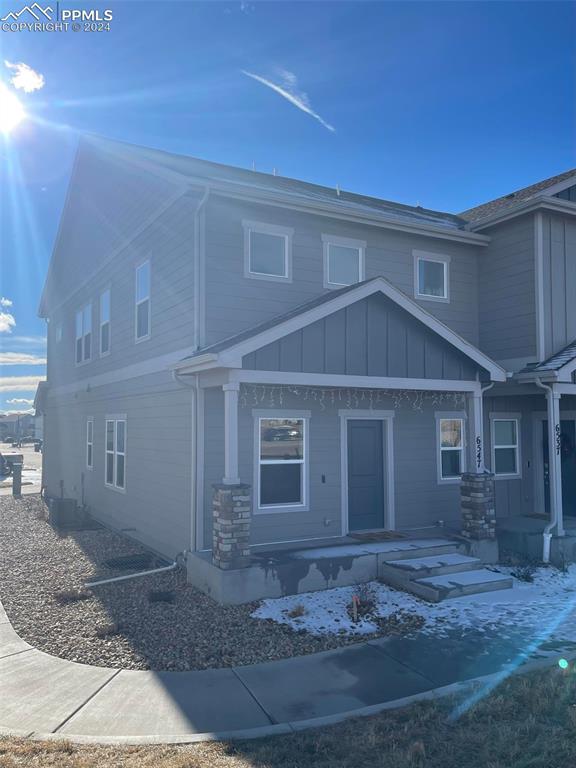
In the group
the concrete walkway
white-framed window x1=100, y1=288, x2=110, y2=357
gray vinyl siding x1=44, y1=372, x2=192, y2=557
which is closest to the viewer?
the concrete walkway

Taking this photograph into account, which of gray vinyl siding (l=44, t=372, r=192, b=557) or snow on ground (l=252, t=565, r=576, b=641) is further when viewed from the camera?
gray vinyl siding (l=44, t=372, r=192, b=557)

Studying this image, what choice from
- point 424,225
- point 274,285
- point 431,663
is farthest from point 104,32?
point 431,663

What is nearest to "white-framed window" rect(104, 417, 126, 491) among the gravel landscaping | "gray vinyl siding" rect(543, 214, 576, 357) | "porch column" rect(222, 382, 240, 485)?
the gravel landscaping

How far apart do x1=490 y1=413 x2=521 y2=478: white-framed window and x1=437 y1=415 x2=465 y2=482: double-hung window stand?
1.13 meters

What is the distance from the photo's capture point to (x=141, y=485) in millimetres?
11977

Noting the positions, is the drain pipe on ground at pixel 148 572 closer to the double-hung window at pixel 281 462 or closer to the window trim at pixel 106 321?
the double-hung window at pixel 281 462

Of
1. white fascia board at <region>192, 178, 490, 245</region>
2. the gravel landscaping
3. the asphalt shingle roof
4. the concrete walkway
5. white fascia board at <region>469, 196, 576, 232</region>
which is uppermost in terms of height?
the asphalt shingle roof

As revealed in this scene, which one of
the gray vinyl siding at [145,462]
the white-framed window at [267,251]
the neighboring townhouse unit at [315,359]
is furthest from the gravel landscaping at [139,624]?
the white-framed window at [267,251]

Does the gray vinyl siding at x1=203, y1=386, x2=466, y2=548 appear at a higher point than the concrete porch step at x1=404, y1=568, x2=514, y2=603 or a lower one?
higher

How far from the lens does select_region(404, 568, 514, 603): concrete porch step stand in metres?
7.94

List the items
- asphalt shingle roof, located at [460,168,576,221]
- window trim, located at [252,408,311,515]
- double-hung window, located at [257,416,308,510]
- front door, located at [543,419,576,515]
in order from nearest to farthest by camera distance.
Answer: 1. window trim, located at [252,408,311,515]
2. double-hung window, located at [257,416,308,510]
3. front door, located at [543,419,576,515]
4. asphalt shingle roof, located at [460,168,576,221]

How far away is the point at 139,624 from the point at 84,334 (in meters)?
11.5

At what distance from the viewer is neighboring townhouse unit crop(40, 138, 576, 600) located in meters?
9.12

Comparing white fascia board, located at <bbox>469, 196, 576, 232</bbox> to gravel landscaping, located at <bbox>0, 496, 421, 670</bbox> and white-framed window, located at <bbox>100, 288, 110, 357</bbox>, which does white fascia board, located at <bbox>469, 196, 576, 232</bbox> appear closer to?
gravel landscaping, located at <bbox>0, 496, 421, 670</bbox>
